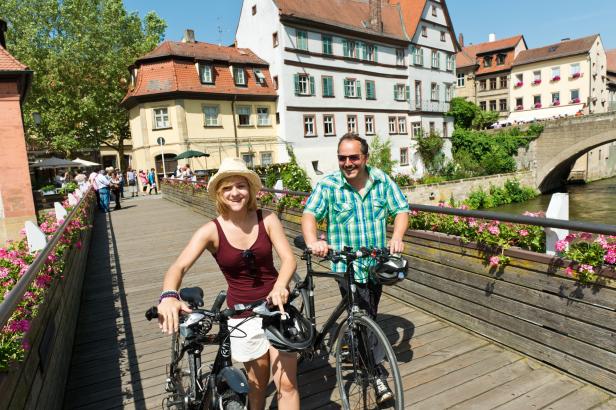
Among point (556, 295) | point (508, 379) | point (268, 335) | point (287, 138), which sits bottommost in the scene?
point (508, 379)

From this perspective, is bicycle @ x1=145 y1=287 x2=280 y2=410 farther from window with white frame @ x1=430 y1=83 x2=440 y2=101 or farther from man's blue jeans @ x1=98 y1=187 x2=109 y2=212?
window with white frame @ x1=430 y1=83 x2=440 y2=101

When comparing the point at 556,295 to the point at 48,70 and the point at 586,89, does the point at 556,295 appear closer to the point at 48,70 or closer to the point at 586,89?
the point at 48,70

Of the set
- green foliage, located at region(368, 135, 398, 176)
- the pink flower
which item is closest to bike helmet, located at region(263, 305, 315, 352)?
the pink flower

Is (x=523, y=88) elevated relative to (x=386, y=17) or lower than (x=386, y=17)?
lower

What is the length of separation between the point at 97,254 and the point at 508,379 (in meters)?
9.27

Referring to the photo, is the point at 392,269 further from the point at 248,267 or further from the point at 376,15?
the point at 376,15

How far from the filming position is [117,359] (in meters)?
4.61

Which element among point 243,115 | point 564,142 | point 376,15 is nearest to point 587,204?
point 564,142

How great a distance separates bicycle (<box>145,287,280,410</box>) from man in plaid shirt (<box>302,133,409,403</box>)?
116 centimetres

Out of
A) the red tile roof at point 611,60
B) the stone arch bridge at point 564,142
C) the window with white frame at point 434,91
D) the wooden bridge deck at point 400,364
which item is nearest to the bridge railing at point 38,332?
the wooden bridge deck at point 400,364

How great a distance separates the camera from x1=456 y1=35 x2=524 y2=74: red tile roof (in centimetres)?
5391

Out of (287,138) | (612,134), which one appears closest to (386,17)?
(287,138)

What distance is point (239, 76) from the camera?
1271 inches

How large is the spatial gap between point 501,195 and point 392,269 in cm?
3473
